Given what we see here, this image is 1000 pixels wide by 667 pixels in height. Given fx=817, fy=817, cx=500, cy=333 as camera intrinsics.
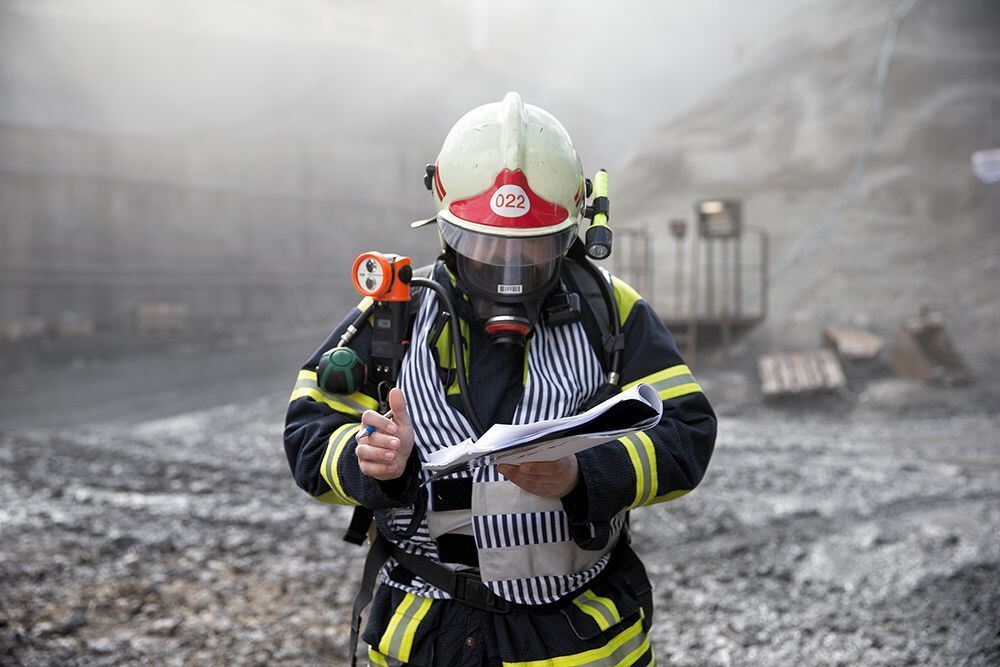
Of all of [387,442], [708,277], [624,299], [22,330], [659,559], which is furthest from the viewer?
[22,330]

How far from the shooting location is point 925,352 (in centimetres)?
1047

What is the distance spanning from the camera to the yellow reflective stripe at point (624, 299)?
1778 mm

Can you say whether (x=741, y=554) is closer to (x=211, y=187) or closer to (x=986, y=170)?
(x=986, y=170)

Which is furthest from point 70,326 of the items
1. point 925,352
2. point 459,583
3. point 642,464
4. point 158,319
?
point 642,464

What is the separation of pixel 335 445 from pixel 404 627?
39cm

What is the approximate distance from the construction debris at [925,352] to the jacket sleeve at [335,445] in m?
10.0

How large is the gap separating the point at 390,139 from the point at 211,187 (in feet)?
18.5

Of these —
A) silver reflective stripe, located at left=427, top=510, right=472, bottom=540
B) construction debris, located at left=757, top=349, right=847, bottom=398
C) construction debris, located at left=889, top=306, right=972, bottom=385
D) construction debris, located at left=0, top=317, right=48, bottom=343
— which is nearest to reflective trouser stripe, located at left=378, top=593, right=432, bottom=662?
silver reflective stripe, located at left=427, top=510, right=472, bottom=540

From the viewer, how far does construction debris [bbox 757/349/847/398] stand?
9.95 meters

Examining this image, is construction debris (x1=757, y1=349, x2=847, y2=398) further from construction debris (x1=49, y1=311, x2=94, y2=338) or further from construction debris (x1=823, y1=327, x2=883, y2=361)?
construction debris (x1=49, y1=311, x2=94, y2=338)

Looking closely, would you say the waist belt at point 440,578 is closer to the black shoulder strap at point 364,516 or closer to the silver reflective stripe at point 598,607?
the black shoulder strap at point 364,516

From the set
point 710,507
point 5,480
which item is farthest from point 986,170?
point 5,480

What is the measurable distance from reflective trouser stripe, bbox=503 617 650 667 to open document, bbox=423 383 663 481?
470 mm

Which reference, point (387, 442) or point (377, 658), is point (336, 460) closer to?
A: point (387, 442)
